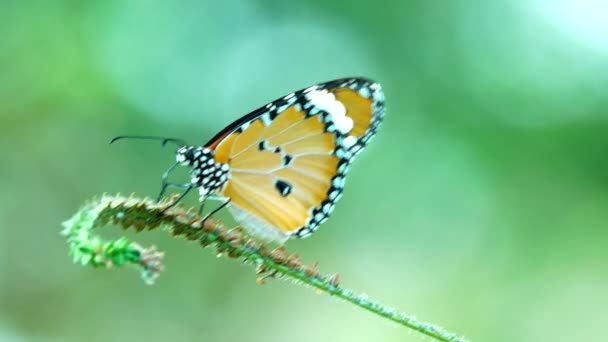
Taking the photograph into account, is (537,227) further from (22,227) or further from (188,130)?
(22,227)

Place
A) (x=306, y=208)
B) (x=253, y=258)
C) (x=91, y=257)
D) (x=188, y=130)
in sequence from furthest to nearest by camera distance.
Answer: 1. (x=188, y=130)
2. (x=306, y=208)
3. (x=253, y=258)
4. (x=91, y=257)

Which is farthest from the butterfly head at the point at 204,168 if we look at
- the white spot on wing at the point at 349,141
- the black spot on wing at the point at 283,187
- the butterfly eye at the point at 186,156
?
the white spot on wing at the point at 349,141

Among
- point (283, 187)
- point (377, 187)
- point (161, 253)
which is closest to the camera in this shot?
point (161, 253)

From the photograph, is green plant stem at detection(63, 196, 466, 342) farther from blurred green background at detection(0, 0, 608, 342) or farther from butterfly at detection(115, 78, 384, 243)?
blurred green background at detection(0, 0, 608, 342)

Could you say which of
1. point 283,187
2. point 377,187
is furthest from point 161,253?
point 377,187

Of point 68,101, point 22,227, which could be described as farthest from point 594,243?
point 22,227

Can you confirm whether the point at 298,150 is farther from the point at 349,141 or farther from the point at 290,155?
the point at 349,141

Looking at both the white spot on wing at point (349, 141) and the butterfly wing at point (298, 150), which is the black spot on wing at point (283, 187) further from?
the white spot on wing at point (349, 141)
